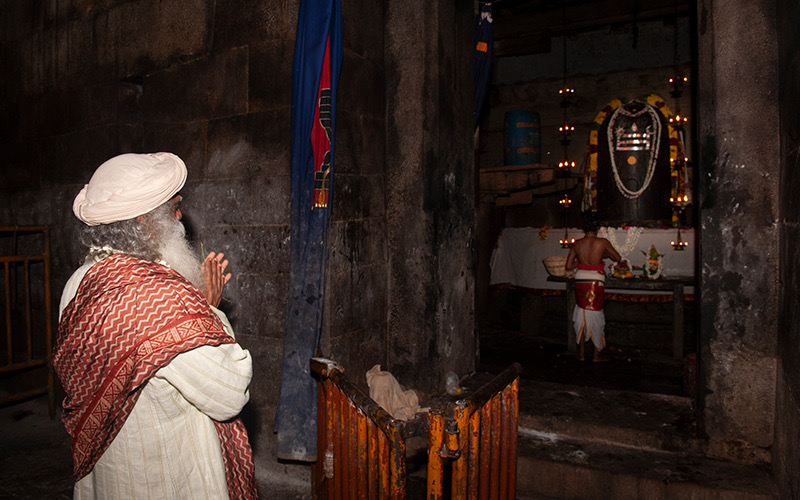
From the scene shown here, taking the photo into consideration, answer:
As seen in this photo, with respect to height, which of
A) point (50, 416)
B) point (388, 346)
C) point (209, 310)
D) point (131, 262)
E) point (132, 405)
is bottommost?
point (50, 416)

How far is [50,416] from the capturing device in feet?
17.1

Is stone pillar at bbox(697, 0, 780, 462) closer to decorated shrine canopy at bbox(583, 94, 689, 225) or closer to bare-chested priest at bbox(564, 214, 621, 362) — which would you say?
bare-chested priest at bbox(564, 214, 621, 362)

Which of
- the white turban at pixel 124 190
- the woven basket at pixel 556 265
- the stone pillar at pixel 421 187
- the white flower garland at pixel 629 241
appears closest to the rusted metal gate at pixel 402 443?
the white turban at pixel 124 190

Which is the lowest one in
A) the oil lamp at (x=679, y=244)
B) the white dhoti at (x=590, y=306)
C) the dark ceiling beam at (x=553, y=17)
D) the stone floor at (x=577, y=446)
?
the stone floor at (x=577, y=446)

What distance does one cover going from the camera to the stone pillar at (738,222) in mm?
3387

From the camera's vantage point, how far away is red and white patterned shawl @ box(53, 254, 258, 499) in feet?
5.38

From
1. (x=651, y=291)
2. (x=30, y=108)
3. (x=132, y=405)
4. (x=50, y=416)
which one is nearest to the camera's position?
(x=132, y=405)

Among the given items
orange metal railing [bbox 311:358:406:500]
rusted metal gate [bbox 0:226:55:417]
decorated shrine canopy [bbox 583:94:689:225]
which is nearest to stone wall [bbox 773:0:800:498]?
orange metal railing [bbox 311:358:406:500]

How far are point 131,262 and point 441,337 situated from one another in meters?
3.04

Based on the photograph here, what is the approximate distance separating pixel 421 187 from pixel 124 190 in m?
2.74

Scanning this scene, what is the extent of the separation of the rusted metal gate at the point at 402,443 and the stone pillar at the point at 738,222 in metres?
1.97

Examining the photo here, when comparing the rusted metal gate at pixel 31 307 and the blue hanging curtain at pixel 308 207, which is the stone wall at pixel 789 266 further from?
the rusted metal gate at pixel 31 307

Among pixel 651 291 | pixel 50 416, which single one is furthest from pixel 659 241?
→ pixel 50 416

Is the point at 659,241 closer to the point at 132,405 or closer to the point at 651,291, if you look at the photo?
the point at 651,291
